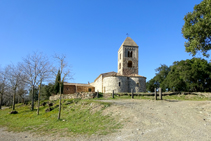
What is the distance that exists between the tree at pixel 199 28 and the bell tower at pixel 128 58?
2519cm

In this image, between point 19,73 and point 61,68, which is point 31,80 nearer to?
point 19,73

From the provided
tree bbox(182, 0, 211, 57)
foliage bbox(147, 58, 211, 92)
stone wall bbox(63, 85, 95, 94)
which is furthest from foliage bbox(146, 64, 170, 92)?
tree bbox(182, 0, 211, 57)

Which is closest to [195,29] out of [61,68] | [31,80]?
[61,68]

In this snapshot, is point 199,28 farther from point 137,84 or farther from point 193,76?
point 193,76

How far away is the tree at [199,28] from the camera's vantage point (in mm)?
13414

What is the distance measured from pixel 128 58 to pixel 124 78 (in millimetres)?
6615

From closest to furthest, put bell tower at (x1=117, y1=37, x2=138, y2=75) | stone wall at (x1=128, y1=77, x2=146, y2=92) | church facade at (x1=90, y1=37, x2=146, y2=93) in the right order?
church facade at (x1=90, y1=37, x2=146, y2=93), stone wall at (x1=128, y1=77, x2=146, y2=92), bell tower at (x1=117, y1=37, x2=138, y2=75)

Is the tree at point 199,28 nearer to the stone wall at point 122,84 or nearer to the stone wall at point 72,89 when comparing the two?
the stone wall at point 122,84

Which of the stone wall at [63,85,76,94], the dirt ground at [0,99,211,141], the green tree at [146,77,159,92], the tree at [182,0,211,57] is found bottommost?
the dirt ground at [0,99,211,141]

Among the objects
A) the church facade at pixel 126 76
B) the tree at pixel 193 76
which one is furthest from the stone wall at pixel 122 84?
the tree at pixel 193 76

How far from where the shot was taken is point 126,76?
38.0 meters

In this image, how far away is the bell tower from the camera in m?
41.0

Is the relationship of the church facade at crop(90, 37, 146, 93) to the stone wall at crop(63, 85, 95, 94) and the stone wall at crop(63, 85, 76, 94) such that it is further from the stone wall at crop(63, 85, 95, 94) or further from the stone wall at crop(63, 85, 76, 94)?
the stone wall at crop(63, 85, 76, 94)

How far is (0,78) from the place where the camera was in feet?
108
